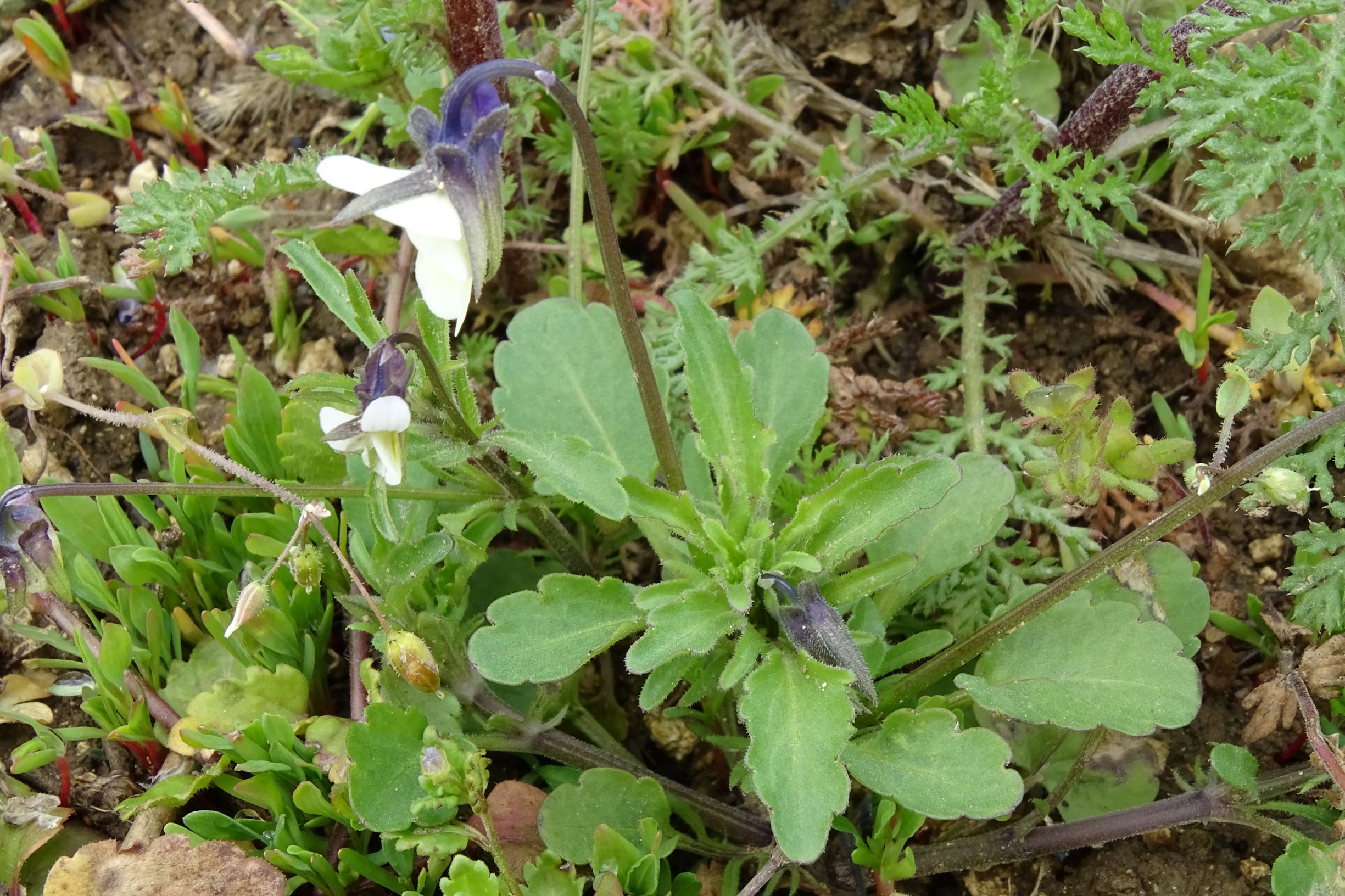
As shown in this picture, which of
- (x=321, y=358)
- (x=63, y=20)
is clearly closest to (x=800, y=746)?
(x=321, y=358)

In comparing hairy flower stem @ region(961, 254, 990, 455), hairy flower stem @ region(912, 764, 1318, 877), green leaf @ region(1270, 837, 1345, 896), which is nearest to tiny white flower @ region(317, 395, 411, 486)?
hairy flower stem @ region(912, 764, 1318, 877)

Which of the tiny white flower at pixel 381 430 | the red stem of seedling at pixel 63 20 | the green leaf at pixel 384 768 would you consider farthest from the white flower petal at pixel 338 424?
the red stem of seedling at pixel 63 20

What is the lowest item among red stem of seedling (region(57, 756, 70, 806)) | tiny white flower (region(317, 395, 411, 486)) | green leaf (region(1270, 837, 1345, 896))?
red stem of seedling (region(57, 756, 70, 806))

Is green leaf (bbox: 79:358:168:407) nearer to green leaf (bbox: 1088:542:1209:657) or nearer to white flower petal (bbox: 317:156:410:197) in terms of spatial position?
white flower petal (bbox: 317:156:410:197)

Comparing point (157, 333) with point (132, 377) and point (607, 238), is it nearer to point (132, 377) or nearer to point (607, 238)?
point (132, 377)

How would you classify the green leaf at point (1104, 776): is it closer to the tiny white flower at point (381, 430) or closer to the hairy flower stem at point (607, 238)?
the hairy flower stem at point (607, 238)
